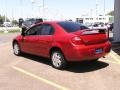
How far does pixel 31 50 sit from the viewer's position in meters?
11.6

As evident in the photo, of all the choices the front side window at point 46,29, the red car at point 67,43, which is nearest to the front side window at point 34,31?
the red car at point 67,43

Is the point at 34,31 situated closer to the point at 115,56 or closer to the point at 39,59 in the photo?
the point at 39,59

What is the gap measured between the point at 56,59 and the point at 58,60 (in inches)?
4.2

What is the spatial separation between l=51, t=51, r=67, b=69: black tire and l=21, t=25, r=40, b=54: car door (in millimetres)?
1362

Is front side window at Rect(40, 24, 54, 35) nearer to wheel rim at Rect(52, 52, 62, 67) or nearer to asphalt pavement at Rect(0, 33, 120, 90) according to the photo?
wheel rim at Rect(52, 52, 62, 67)

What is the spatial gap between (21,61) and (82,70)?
2.98 m

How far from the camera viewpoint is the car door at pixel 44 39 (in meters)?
10.3

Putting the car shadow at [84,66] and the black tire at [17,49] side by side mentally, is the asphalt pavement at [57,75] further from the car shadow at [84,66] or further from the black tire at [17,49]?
the black tire at [17,49]

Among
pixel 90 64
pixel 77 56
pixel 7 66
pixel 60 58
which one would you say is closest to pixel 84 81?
pixel 77 56

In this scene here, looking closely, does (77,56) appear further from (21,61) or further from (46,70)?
(21,61)

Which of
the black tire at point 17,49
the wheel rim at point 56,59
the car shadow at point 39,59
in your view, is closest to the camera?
the wheel rim at point 56,59

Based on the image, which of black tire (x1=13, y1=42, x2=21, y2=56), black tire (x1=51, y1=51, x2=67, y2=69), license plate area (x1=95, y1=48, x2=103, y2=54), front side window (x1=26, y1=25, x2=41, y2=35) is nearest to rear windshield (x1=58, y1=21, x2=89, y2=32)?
black tire (x1=51, y1=51, x2=67, y2=69)

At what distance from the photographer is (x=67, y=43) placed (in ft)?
30.6

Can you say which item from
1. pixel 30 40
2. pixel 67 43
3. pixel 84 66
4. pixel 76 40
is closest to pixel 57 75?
pixel 67 43
